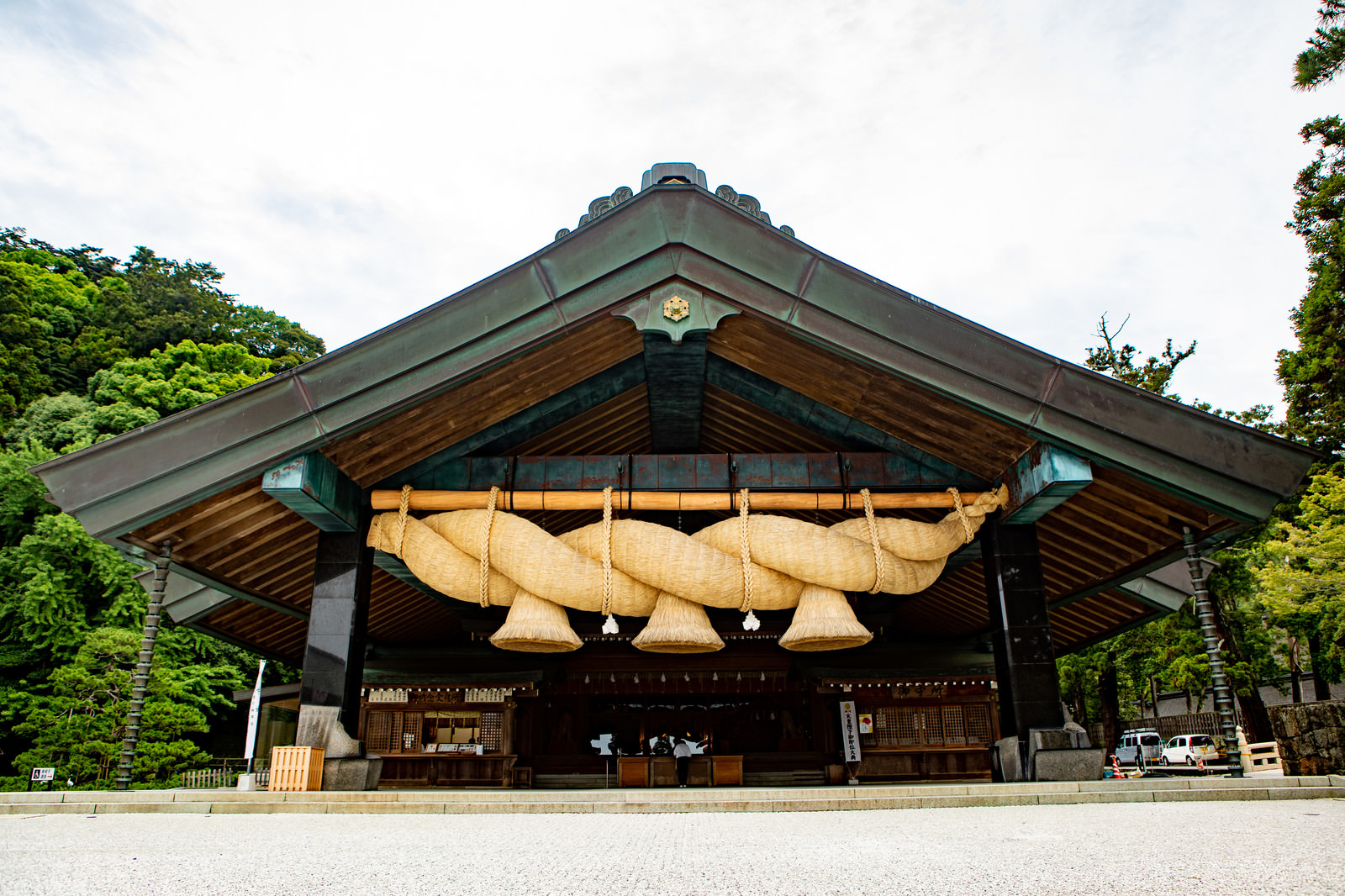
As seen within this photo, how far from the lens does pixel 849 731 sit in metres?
13.4

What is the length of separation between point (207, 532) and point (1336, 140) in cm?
2163

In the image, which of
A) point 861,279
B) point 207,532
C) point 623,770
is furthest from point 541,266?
point 623,770

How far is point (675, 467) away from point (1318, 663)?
22636 millimetres

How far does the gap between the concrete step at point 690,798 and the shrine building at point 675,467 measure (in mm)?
1116

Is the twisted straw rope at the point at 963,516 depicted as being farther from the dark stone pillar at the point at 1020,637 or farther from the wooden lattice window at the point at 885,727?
the wooden lattice window at the point at 885,727

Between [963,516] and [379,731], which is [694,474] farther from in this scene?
[379,731]

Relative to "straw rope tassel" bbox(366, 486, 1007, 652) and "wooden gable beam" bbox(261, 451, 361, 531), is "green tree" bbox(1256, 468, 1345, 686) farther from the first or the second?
"wooden gable beam" bbox(261, 451, 361, 531)

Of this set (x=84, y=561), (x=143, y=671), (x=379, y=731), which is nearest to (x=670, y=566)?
(x=143, y=671)

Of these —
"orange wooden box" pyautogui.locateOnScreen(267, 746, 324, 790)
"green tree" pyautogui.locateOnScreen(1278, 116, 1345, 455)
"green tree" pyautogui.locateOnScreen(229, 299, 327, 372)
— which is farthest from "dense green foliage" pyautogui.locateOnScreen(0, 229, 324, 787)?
"green tree" pyautogui.locateOnScreen(1278, 116, 1345, 455)

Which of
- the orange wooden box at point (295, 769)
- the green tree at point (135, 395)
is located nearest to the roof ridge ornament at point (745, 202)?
the orange wooden box at point (295, 769)

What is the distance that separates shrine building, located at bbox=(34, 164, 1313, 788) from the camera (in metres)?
6.40

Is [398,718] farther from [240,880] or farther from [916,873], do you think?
[916,873]

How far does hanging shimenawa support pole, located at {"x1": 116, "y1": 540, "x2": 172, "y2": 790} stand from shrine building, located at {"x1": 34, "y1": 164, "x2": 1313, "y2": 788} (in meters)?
0.08

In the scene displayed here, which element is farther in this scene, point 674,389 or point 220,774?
point 220,774
